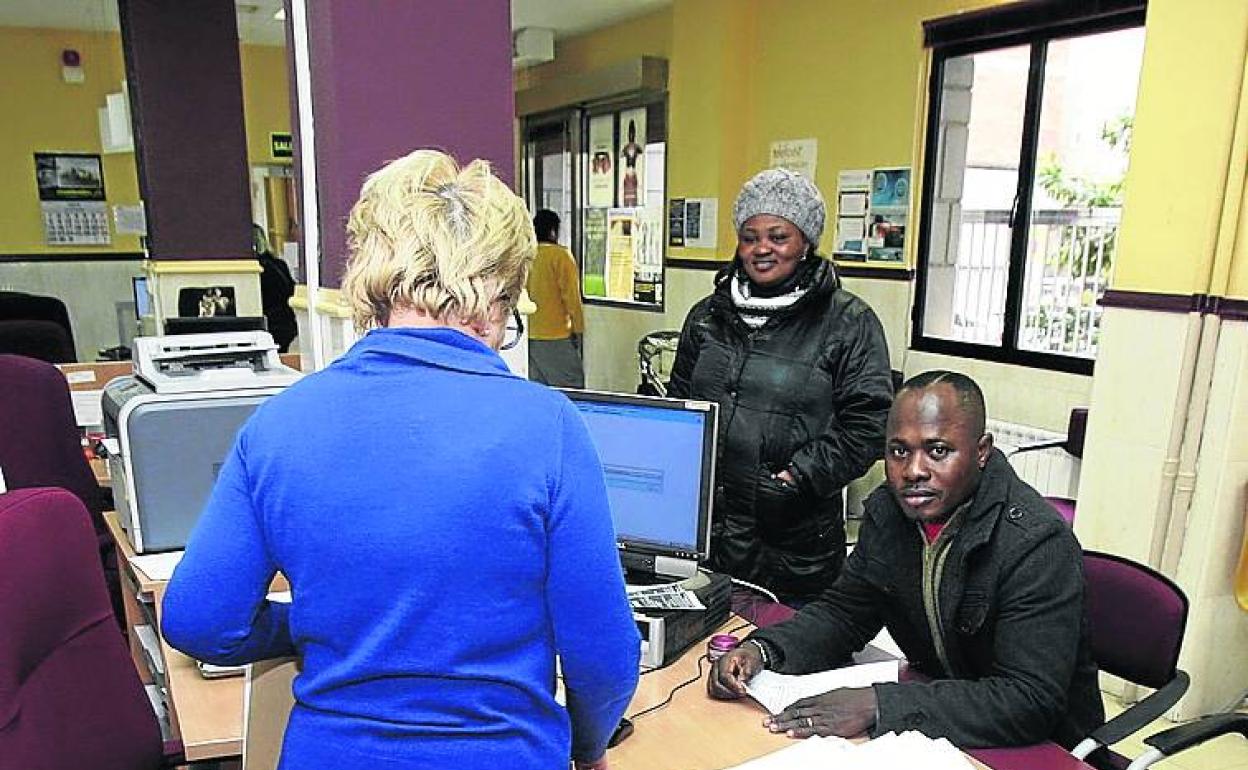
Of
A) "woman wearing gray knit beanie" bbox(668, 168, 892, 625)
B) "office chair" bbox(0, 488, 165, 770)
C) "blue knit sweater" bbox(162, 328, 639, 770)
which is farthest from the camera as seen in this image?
"woman wearing gray knit beanie" bbox(668, 168, 892, 625)

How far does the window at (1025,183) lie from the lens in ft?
11.5

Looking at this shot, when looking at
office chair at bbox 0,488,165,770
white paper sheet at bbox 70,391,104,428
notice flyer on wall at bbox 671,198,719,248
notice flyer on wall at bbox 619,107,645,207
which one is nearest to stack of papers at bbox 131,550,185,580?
office chair at bbox 0,488,165,770

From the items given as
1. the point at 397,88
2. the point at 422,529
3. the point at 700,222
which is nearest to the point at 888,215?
the point at 700,222

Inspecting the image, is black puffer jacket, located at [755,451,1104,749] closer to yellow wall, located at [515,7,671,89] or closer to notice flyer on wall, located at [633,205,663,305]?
notice flyer on wall, located at [633,205,663,305]

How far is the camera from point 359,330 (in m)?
1.05

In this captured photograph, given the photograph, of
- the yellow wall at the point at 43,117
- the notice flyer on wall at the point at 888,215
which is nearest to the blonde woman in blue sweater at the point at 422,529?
the notice flyer on wall at the point at 888,215

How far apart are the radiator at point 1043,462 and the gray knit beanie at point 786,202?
1.67 metres

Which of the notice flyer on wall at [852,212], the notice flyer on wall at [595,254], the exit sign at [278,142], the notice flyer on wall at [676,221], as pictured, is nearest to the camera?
the notice flyer on wall at [852,212]

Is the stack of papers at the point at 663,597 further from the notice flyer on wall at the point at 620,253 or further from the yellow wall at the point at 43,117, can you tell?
the yellow wall at the point at 43,117

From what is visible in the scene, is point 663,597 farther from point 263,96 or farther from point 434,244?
point 263,96

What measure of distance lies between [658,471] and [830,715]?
486 mm

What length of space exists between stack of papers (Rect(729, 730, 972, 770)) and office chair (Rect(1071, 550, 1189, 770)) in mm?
536

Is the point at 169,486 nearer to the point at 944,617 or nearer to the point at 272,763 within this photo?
the point at 272,763

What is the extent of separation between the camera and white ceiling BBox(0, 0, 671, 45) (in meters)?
5.63
